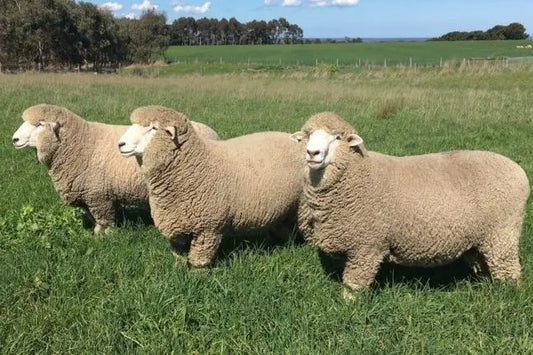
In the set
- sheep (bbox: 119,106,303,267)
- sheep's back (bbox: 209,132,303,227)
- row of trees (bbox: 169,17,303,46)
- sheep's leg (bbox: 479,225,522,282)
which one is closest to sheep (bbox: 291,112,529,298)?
sheep's leg (bbox: 479,225,522,282)

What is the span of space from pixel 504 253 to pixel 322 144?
65.9 inches

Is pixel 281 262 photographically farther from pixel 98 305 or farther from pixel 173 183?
pixel 98 305

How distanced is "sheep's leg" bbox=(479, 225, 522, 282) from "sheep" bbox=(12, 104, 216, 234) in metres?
3.35

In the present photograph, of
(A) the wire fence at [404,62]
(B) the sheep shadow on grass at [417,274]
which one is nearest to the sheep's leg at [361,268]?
(B) the sheep shadow on grass at [417,274]

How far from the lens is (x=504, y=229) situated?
3.74 metres

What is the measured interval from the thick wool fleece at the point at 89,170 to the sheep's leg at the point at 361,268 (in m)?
2.54

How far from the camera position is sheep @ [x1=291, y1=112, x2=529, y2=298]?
354 centimetres

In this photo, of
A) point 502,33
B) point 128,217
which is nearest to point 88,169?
point 128,217

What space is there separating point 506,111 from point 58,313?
42.5 feet

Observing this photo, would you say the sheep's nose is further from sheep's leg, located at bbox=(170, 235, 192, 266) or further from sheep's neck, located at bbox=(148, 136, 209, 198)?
sheep's leg, located at bbox=(170, 235, 192, 266)

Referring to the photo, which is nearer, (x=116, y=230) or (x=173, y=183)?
(x=173, y=183)

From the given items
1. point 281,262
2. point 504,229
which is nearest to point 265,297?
point 281,262

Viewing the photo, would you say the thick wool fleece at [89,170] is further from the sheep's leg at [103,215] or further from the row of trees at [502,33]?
the row of trees at [502,33]

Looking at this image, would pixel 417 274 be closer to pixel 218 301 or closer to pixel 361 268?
pixel 361 268
